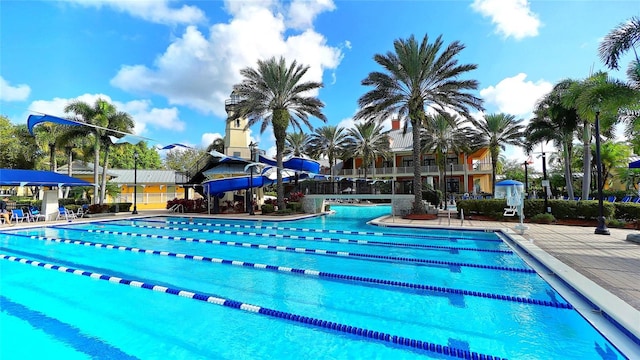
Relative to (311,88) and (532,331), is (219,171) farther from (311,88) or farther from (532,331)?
(532,331)

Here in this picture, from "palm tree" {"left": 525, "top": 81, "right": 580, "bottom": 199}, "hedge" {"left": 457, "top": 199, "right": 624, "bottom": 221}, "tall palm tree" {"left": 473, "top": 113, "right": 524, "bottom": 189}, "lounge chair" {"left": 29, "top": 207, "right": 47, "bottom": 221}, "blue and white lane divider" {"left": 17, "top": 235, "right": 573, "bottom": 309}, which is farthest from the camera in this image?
"tall palm tree" {"left": 473, "top": 113, "right": 524, "bottom": 189}

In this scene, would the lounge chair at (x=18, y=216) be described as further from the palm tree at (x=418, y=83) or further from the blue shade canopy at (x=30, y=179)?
the palm tree at (x=418, y=83)

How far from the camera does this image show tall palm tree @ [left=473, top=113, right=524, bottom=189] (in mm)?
30141

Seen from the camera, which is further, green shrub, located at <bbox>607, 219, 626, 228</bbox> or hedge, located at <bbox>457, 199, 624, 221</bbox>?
hedge, located at <bbox>457, 199, 624, 221</bbox>

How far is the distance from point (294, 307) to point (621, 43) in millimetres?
12652

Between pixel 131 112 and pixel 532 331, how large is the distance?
1166 inches

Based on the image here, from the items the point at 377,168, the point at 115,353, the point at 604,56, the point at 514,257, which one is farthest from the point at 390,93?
the point at 377,168

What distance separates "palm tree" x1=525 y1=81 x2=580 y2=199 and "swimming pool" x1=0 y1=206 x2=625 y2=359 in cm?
1447

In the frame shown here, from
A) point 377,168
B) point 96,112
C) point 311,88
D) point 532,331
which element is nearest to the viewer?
point 532,331

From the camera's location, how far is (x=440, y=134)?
105 ft

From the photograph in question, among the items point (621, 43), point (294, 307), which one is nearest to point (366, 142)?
point (621, 43)

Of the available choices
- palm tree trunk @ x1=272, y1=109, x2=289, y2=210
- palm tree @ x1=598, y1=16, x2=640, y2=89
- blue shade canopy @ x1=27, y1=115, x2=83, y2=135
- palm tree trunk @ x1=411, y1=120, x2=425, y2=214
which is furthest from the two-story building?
blue shade canopy @ x1=27, y1=115, x2=83, y2=135

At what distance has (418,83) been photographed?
18.1 meters

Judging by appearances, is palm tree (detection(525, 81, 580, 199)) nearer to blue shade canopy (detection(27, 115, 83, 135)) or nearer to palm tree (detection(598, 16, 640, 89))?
palm tree (detection(598, 16, 640, 89))
